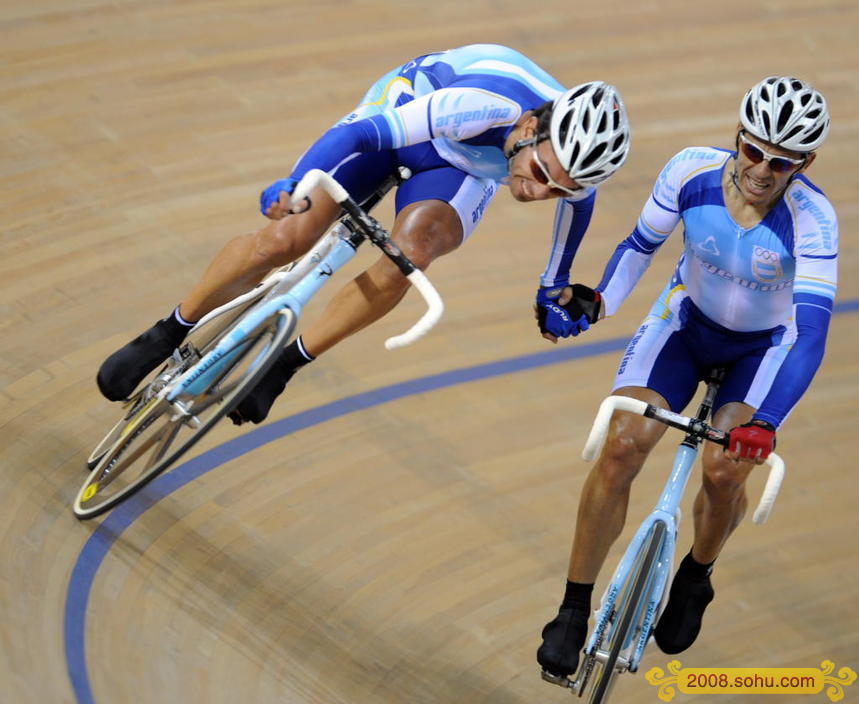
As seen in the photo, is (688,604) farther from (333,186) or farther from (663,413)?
(333,186)

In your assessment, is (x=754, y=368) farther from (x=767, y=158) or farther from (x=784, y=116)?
(x=784, y=116)

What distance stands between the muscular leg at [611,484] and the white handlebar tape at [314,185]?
0.94 metres

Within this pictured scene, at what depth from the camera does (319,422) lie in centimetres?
476

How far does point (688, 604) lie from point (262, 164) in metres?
3.14

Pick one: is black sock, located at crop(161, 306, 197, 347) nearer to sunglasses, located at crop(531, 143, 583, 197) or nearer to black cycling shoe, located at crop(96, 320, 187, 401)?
black cycling shoe, located at crop(96, 320, 187, 401)

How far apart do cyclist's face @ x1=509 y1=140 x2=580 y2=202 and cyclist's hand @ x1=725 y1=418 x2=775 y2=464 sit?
0.78m

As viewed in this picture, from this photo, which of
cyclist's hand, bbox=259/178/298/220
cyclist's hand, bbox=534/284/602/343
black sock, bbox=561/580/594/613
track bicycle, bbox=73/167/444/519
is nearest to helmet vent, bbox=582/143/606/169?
cyclist's hand, bbox=534/284/602/343

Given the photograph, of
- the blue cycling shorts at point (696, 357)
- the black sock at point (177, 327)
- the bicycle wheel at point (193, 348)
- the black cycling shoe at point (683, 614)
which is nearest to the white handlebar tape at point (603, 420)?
the blue cycling shorts at point (696, 357)

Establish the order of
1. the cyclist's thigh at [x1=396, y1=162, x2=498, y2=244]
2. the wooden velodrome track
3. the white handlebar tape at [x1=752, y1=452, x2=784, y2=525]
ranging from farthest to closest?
the wooden velodrome track → the cyclist's thigh at [x1=396, y1=162, x2=498, y2=244] → the white handlebar tape at [x1=752, y1=452, x2=784, y2=525]

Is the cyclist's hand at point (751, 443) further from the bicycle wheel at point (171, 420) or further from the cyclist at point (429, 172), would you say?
the bicycle wheel at point (171, 420)

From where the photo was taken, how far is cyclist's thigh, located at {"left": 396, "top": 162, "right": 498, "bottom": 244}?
3740 mm

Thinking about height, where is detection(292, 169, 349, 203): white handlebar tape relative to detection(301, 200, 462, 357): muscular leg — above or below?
above

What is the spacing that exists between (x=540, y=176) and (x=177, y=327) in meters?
1.20

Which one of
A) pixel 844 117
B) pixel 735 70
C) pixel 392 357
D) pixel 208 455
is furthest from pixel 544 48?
pixel 208 455
